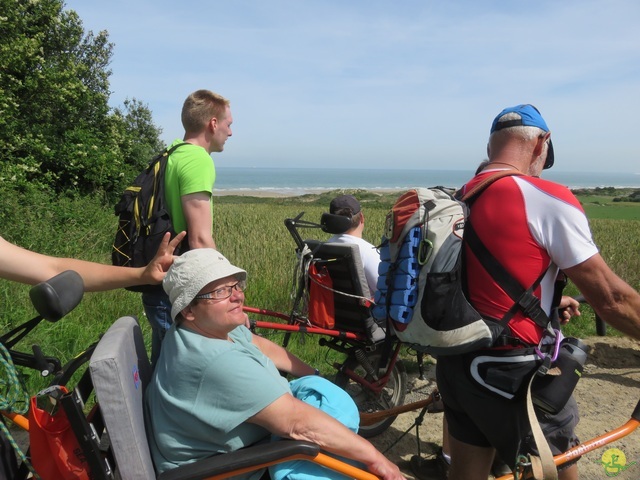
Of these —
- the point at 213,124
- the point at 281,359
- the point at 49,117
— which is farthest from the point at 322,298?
the point at 49,117

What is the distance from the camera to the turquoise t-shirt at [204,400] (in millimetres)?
1984

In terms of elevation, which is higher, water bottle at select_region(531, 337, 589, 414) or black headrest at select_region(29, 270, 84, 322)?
black headrest at select_region(29, 270, 84, 322)

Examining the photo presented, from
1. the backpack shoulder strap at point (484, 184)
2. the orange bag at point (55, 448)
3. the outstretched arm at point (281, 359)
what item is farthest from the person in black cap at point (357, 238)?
the orange bag at point (55, 448)

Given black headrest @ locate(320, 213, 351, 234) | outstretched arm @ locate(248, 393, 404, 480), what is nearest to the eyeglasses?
outstretched arm @ locate(248, 393, 404, 480)

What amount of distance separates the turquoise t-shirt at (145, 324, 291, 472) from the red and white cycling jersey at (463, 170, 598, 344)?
90 cm

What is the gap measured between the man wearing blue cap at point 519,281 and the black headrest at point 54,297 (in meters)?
1.47

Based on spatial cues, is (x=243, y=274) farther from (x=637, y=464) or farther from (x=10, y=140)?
(x=10, y=140)

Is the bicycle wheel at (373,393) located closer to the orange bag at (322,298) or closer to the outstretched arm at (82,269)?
the orange bag at (322,298)

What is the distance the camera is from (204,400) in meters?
2.00

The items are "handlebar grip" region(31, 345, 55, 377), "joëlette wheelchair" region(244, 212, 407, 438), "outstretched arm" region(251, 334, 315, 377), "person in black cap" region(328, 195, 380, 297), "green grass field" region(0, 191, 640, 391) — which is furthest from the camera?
"green grass field" region(0, 191, 640, 391)

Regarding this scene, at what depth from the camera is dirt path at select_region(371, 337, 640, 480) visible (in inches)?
146

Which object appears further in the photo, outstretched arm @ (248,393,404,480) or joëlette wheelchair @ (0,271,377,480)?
outstretched arm @ (248,393,404,480)

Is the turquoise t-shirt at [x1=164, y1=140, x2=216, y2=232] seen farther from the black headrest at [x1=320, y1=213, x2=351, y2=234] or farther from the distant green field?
the distant green field

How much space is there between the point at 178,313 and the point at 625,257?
10.1 meters
